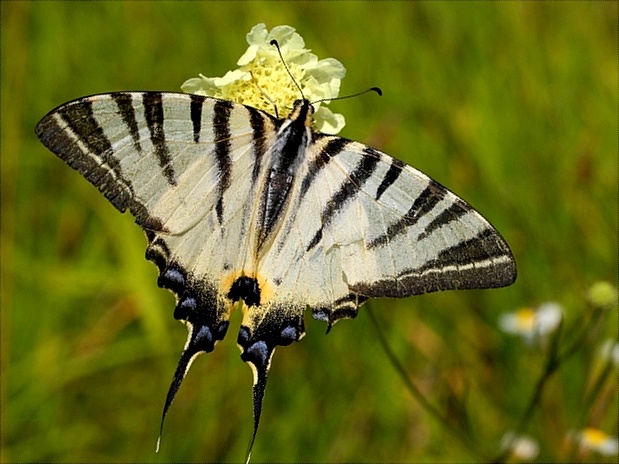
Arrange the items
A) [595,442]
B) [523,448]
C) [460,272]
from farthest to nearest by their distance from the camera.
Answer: [523,448]
[595,442]
[460,272]

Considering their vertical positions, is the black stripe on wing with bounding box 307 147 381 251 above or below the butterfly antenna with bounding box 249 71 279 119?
below

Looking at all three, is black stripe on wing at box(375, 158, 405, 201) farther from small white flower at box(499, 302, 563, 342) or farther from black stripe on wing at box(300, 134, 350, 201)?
small white flower at box(499, 302, 563, 342)

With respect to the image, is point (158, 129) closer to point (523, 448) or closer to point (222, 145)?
point (222, 145)

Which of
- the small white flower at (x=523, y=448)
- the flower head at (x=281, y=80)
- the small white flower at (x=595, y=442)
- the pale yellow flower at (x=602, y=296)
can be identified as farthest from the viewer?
the small white flower at (x=523, y=448)

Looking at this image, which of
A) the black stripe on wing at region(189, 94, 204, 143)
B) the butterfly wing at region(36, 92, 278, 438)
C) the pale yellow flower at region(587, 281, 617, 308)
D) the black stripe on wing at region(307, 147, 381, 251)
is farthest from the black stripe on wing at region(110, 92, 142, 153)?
the pale yellow flower at region(587, 281, 617, 308)

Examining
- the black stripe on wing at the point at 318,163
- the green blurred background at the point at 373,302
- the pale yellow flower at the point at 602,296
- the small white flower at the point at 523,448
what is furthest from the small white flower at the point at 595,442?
the black stripe on wing at the point at 318,163

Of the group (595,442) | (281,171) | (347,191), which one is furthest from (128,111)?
(595,442)

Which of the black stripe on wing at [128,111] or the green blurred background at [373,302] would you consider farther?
the green blurred background at [373,302]

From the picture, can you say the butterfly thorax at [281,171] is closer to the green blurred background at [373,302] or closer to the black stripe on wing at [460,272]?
the black stripe on wing at [460,272]
